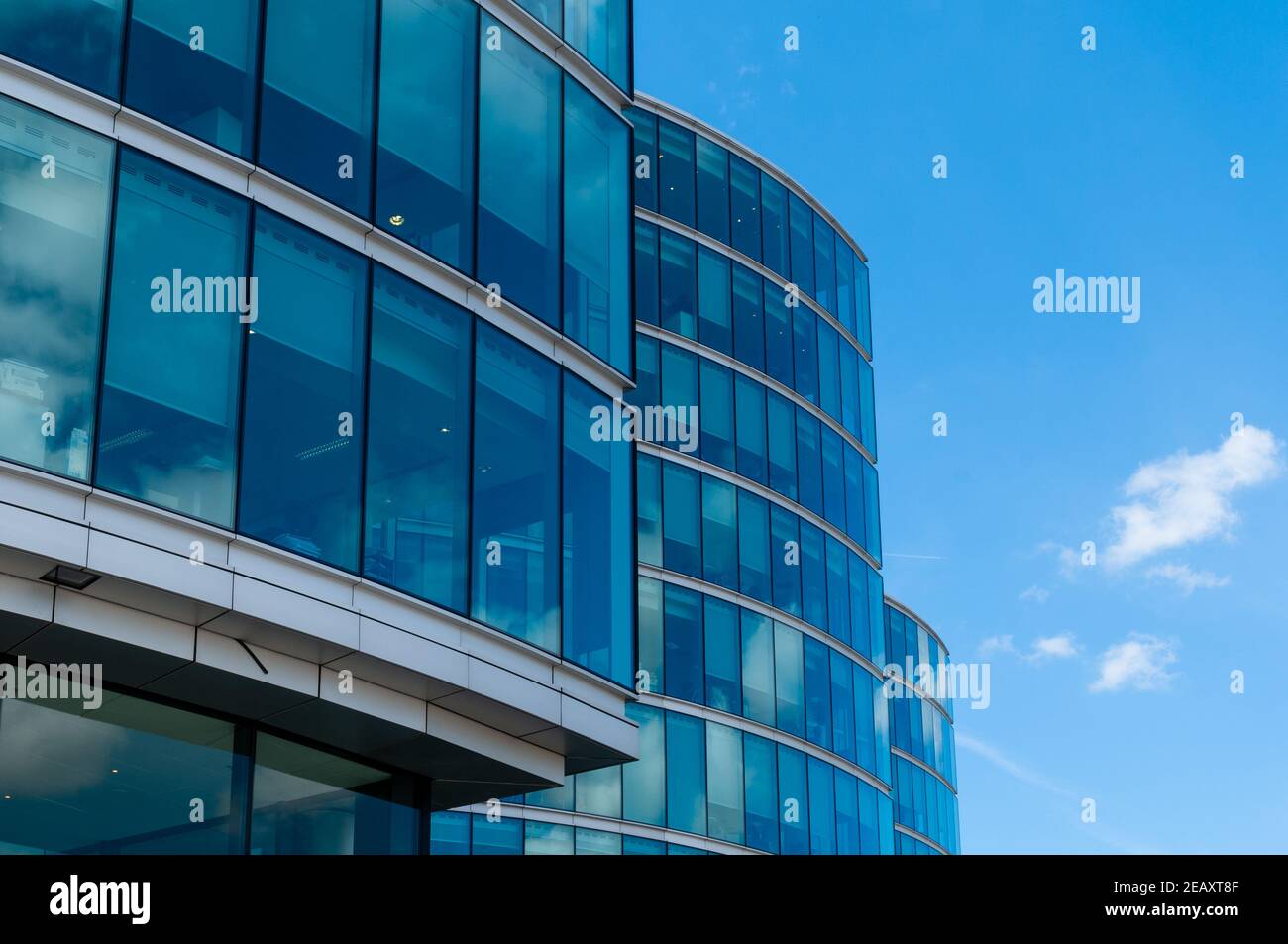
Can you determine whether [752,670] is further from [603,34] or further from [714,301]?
[603,34]

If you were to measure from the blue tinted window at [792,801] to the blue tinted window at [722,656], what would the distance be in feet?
6.04

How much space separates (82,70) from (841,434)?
30.6m

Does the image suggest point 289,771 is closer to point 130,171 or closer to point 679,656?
point 130,171

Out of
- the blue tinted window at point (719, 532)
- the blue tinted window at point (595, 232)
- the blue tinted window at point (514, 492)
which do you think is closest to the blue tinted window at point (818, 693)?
the blue tinted window at point (719, 532)

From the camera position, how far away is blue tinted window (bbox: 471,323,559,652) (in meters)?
17.2

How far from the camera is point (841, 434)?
142ft

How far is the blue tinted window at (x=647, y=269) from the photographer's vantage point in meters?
38.6

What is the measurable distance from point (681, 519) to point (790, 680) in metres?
4.78

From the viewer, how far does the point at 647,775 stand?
3525 centimetres

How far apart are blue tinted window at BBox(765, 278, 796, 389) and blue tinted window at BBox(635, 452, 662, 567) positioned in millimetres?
4971

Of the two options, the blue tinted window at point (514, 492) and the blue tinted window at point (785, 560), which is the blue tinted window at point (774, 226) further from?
the blue tinted window at point (514, 492)

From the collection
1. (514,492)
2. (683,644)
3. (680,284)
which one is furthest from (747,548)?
(514,492)

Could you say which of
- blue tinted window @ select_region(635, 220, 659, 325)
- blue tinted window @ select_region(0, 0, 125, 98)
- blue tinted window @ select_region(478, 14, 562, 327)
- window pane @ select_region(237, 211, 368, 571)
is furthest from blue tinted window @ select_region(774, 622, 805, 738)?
blue tinted window @ select_region(0, 0, 125, 98)
